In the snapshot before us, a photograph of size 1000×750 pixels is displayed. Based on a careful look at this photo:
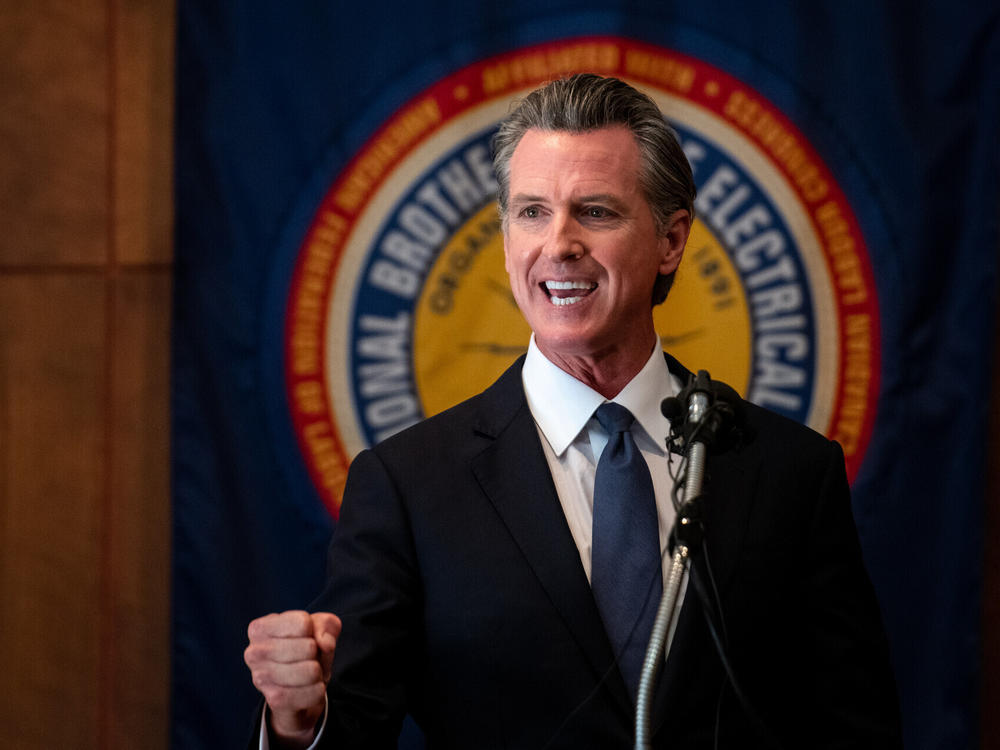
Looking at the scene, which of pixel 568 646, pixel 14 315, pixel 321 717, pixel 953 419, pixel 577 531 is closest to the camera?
pixel 321 717

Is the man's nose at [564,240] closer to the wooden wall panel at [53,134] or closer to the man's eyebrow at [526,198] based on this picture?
the man's eyebrow at [526,198]

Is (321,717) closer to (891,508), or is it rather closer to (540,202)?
(540,202)

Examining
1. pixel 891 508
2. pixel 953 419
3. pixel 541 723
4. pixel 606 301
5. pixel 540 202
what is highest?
pixel 540 202

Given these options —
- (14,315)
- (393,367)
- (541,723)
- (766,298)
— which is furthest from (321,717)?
(14,315)

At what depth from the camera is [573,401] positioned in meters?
1.57

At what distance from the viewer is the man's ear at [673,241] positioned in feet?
5.40

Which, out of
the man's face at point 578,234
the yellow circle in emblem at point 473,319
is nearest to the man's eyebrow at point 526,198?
the man's face at point 578,234

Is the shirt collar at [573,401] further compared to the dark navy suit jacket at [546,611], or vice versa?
the shirt collar at [573,401]

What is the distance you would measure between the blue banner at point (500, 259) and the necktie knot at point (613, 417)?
3.08ft

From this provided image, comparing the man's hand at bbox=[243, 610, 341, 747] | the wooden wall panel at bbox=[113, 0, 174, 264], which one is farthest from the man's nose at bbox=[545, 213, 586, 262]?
the wooden wall panel at bbox=[113, 0, 174, 264]

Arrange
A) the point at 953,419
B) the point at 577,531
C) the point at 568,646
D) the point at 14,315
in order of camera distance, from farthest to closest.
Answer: the point at 14,315
the point at 953,419
the point at 577,531
the point at 568,646

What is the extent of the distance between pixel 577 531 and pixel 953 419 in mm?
1245

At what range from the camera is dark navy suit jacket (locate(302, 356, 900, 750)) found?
1.38m

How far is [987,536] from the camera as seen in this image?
8.25 ft
